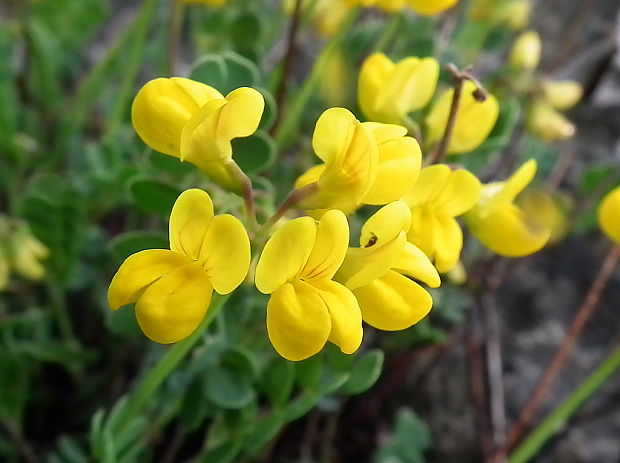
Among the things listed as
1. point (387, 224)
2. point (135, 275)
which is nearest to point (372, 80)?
point (387, 224)

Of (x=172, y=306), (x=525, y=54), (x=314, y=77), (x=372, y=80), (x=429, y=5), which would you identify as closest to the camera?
(x=172, y=306)

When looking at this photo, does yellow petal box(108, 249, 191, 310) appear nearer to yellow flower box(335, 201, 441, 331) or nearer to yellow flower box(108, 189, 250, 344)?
yellow flower box(108, 189, 250, 344)

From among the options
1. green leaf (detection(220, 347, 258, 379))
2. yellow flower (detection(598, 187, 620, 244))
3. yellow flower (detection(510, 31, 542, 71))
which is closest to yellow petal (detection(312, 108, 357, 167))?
green leaf (detection(220, 347, 258, 379))

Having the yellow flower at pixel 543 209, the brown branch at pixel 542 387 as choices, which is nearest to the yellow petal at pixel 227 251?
the yellow flower at pixel 543 209

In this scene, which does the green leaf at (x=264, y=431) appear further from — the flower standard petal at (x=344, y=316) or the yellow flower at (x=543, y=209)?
the yellow flower at (x=543, y=209)

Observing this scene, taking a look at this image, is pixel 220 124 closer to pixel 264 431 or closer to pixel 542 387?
pixel 264 431

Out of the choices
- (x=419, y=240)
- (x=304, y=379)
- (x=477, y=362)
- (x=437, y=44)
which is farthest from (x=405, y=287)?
(x=477, y=362)
